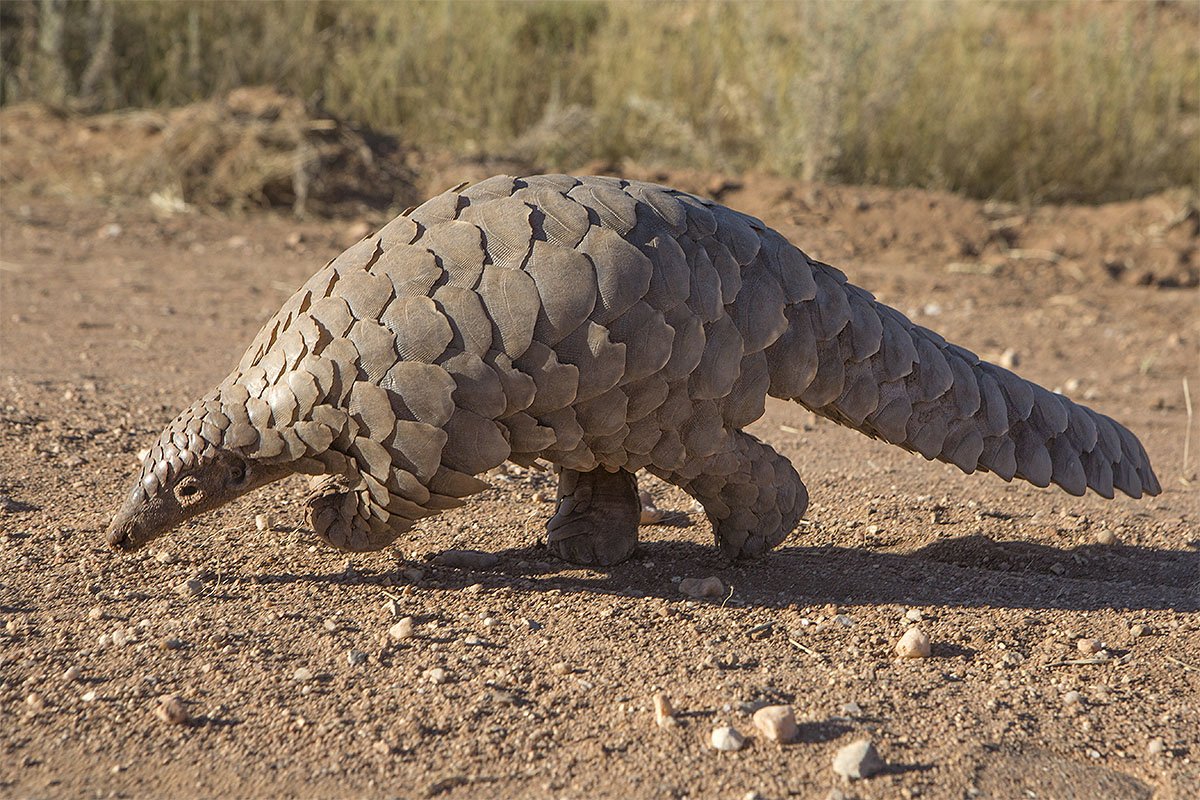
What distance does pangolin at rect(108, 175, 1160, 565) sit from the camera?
3.10m

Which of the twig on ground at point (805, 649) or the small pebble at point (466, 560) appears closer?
the twig on ground at point (805, 649)

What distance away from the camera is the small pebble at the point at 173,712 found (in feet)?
9.14

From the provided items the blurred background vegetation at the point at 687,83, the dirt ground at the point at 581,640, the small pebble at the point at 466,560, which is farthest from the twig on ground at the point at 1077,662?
the blurred background vegetation at the point at 687,83

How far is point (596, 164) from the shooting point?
33.0 ft

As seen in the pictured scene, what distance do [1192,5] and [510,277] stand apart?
1905cm

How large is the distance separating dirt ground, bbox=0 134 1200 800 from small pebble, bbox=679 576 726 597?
1.9 inches

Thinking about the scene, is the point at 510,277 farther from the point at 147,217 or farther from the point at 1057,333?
the point at 147,217

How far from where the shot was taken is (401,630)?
323 cm

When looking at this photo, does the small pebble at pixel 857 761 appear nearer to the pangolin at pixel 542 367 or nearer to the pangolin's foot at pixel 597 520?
the pangolin at pixel 542 367

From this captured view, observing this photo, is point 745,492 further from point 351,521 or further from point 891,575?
point 351,521

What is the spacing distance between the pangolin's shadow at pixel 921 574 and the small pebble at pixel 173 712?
103cm

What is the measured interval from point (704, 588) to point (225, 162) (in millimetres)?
7145

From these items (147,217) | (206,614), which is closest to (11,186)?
(147,217)

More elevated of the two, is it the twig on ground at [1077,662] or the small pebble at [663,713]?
the twig on ground at [1077,662]
